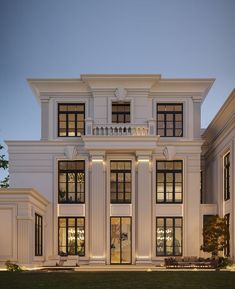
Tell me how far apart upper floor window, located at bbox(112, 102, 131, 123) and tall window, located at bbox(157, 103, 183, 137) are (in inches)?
74.7

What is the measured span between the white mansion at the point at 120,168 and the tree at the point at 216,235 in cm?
69

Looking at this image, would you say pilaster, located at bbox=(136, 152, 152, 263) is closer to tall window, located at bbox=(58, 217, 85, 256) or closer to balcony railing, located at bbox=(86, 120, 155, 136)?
balcony railing, located at bbox=(86, 120, 155, 136)

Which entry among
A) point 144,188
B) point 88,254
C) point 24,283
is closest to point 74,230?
point 88,254

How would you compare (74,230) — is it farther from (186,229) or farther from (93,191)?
(186,229)

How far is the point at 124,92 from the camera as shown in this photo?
38438mm

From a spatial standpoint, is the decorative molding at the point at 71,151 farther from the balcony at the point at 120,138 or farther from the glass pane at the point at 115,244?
the glass pane at the point at 115,244

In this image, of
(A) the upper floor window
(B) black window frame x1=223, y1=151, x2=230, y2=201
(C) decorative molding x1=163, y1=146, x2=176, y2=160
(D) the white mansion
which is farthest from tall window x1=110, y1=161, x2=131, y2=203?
(B) black window frame x1=223, y1=151, x2=230, y2=201

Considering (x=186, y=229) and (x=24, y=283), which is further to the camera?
(x=186, y=229)

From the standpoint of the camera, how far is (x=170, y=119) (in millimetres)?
39156

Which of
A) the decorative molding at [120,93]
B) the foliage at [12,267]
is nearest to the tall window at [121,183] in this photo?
the decorative molding at [120,93]

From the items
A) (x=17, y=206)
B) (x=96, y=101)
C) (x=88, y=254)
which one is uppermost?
(x=96, y=101)

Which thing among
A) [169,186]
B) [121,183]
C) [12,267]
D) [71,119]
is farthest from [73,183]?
[12,267]

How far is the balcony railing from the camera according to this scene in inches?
1449

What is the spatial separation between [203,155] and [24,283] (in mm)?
24093
